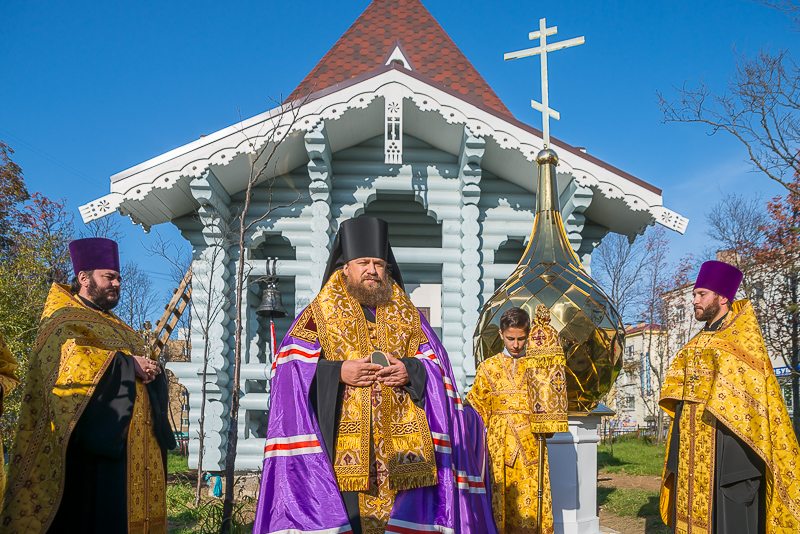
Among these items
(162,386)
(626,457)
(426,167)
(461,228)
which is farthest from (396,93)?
(626,457)

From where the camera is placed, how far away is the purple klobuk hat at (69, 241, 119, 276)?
455cm

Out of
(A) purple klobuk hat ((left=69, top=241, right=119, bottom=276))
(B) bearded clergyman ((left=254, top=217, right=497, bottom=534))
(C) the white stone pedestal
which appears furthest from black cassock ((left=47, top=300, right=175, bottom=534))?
(C) the white stone pedestal

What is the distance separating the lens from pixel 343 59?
12398 millimetres

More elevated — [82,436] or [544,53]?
[544,53]

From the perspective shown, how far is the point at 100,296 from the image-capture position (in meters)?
4.62

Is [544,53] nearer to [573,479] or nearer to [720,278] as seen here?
[720,278]

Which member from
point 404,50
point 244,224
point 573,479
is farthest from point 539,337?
point 404,50

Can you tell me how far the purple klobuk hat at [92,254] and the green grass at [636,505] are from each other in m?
6.36

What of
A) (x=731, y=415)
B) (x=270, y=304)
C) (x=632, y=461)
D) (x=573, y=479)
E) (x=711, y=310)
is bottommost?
(x=632, y=461)

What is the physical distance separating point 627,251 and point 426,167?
22.0 metres

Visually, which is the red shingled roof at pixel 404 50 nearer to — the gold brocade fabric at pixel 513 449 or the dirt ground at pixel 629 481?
the dirt ground at pixel 629 481

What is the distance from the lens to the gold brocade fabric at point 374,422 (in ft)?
11.8

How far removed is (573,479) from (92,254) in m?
4.86

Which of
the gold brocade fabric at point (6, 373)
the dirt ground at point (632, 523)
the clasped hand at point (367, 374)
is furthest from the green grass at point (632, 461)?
the gold brocade fabric at point (6, 373)
